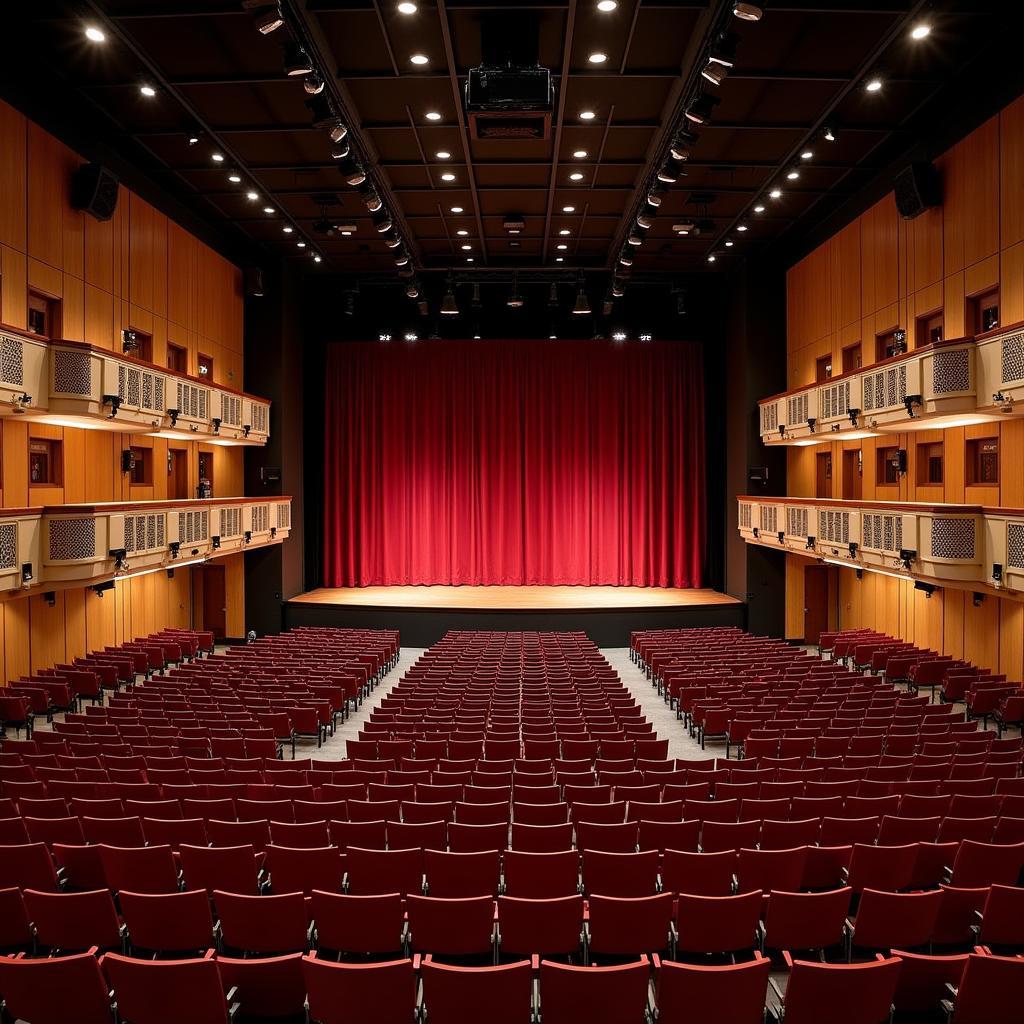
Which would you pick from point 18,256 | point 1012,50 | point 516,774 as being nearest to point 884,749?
point 516,774

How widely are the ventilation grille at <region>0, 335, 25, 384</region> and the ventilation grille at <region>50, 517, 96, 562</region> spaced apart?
7.01 ft

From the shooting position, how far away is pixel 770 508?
64.3 ft

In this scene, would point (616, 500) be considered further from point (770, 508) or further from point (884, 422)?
point (884, 422)

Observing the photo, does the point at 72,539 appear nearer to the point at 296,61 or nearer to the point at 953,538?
the point at 296,61

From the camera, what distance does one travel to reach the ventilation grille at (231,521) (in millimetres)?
18156

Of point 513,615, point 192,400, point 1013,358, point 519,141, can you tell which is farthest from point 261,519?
point 1013,358

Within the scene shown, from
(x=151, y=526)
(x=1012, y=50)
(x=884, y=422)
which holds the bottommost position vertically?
(x=151, y=526)

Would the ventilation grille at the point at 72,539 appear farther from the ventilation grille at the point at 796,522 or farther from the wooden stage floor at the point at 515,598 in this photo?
the ventilation grille at the point at 796,522

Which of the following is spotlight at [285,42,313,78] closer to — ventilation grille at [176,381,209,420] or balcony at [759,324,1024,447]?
ventilation grille at [176,381,209,420]

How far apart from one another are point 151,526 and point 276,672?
3.63m

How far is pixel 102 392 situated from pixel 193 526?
4223mm

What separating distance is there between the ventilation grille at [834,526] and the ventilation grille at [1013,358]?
483cm

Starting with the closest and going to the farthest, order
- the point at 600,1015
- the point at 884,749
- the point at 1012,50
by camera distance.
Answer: the point at 600,1015, the point at 884,749, the point at 1012,50

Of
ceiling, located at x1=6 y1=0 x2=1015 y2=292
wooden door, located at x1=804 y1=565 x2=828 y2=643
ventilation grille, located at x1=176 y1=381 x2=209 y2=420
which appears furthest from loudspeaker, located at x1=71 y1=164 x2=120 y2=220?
wooden door, located at x1=804 y1=565 x2=828 y2=643
